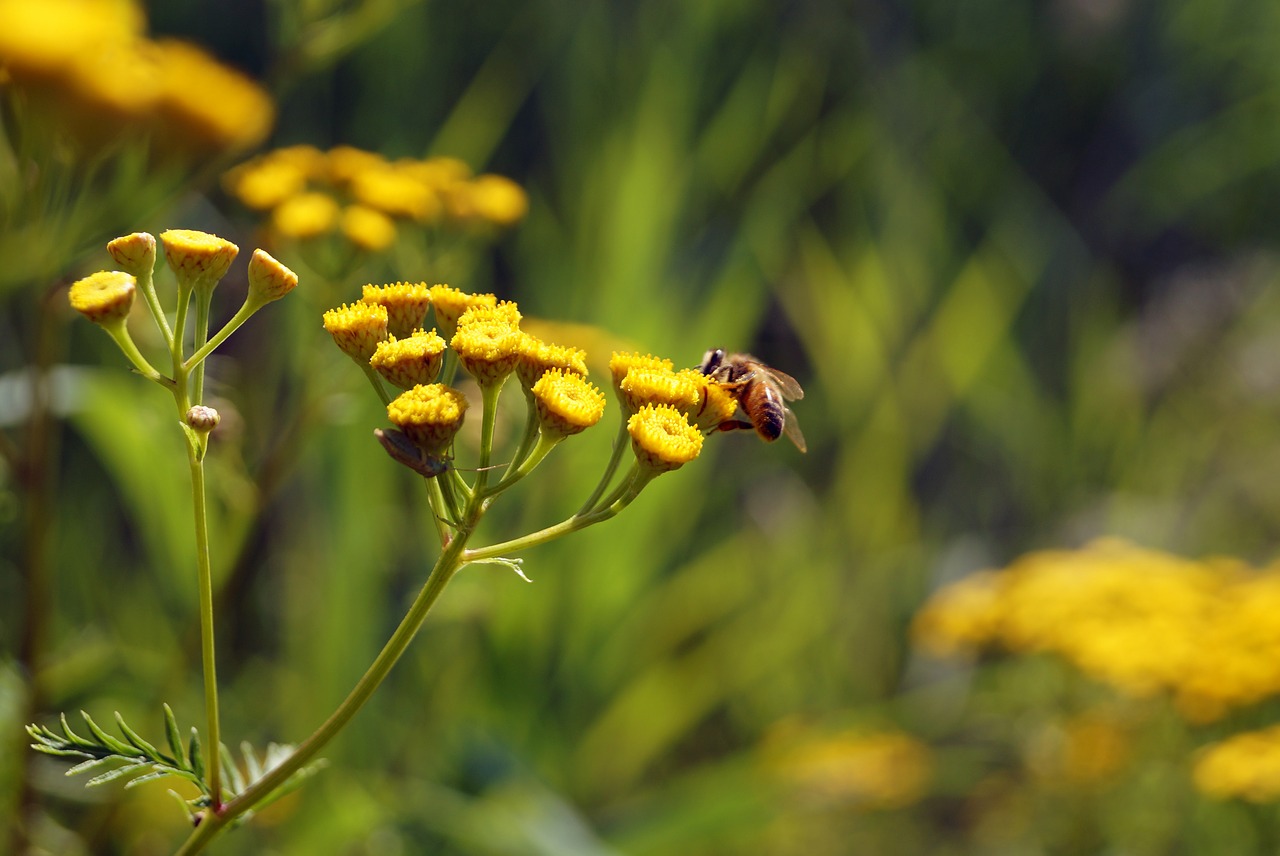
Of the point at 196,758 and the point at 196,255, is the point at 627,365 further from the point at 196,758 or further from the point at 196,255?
the point at 196,758

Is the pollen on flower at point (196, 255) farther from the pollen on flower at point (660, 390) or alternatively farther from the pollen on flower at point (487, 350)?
the pollen on flower at point (660, 390)

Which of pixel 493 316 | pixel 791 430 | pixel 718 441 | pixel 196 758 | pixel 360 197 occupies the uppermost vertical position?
pixel 718 441

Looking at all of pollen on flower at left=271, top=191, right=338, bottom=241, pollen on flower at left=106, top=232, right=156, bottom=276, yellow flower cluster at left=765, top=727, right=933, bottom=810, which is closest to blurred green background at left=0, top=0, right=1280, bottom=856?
yellow flower cluster at left=765, top=727, right=933, bottom=810

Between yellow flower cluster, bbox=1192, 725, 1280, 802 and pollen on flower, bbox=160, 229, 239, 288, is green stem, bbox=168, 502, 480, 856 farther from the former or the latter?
yellow flower cluster, bbox=1192, 725, 1280, 802

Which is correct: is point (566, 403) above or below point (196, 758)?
above

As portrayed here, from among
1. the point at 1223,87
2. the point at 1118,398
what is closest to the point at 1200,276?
the point at 1118,398

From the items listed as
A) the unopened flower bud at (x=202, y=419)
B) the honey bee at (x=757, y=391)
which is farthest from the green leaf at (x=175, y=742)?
the honey bee at (x=757, y=391)

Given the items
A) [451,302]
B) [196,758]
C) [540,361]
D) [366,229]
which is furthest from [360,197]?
[196,758]
